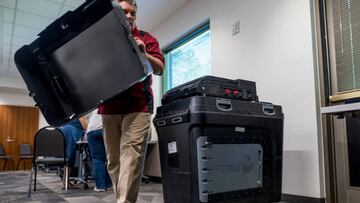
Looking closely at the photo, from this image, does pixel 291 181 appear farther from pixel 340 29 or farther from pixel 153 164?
pixel 153 164

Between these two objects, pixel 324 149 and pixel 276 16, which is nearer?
pixel 324 149

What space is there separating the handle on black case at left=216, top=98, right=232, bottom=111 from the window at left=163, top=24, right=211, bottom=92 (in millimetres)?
1881

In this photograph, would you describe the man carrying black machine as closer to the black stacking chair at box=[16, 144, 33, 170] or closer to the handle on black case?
the handle on black case

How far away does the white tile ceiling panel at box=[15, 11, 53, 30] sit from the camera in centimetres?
418

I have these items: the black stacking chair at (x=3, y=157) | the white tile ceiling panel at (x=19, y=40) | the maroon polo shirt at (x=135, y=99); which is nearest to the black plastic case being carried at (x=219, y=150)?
the maroon polo shirt at (x=135, y=99)

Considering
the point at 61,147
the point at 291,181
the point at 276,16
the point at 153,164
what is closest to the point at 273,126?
the point at 291,181

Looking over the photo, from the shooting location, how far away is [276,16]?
8.41 ft

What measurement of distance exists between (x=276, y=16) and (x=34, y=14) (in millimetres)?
3221

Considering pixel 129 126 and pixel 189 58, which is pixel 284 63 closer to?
pixel 129 126

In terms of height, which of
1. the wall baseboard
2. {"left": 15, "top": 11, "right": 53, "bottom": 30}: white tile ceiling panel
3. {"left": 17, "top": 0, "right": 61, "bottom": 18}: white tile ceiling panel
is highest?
{"left": 17, "top": 0, "right": 61, "bottom": 18}: white tile ceiling panel

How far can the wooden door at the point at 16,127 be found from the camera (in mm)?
8102

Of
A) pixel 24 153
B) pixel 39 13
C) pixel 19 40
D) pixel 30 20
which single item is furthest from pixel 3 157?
pixel 39 13

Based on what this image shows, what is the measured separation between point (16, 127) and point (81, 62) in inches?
325

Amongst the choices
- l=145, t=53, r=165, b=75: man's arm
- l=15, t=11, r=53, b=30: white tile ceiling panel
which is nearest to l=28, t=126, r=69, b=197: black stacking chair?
l=145, t=53, r=165, b=75: man's arm
